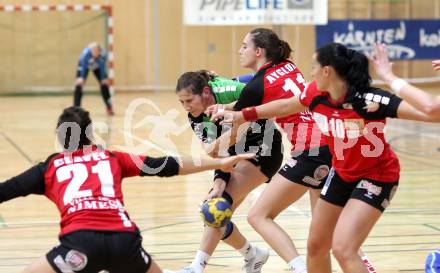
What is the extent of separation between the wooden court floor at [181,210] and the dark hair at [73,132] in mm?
2589

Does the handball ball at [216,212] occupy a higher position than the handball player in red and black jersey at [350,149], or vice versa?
the handball player in red and black jersey at [350,149]

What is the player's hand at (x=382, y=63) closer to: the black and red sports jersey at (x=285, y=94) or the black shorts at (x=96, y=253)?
the black and red sports jersey at (x=285, y=94)

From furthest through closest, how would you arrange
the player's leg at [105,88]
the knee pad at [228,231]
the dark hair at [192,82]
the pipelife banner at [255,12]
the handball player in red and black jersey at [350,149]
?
the player's leg at [105,88]
the pipelife banner at [255,12]
the knee pad at [228,231]
the dark hair at [192,82]
the handball player in red and black jersey at [350,149]

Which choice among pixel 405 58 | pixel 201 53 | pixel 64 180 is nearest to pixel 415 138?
pixel 405 58

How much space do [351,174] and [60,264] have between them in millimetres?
1996

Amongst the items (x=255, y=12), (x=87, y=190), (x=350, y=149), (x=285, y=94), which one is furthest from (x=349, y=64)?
(x=255, y=12)

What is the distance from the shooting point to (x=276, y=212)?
659 cm

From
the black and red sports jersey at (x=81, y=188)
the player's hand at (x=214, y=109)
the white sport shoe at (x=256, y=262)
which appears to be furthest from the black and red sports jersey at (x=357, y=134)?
the white sport shoe at (x=256, y=262)

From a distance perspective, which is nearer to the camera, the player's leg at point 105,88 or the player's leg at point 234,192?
the player's leg at point 234,192

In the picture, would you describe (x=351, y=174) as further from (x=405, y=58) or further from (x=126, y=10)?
(x=126, y=10)

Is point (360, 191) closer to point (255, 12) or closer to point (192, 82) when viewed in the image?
point (192, 82)

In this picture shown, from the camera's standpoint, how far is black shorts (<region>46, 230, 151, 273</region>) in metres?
4.71

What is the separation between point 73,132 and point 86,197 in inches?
16.3

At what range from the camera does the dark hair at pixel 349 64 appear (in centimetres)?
544
